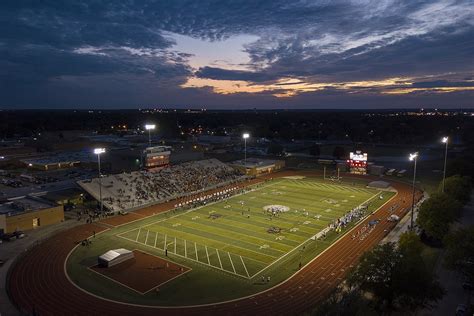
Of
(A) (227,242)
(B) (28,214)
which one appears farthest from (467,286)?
(B) (28,214)

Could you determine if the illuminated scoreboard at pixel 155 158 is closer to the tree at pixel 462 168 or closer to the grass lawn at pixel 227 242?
the grass lawn at pixel 227 242

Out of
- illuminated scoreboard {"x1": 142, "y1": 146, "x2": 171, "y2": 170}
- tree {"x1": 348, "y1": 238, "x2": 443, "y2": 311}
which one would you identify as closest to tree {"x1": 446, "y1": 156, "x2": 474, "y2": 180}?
tree {"x1": 348, "y1": 238, "x2": 443, "y2": 311}

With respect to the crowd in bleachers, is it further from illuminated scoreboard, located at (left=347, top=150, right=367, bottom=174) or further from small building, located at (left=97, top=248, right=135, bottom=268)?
illuminated scoreboard, located at (left=347, top=150, right=367, bottom=174)

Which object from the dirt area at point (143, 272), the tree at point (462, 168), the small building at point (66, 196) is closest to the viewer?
the dirt area at point (143, 272)

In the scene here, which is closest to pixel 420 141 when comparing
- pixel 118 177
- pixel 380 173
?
pixel 380 173

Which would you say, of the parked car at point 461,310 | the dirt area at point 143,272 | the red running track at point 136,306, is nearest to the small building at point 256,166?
the red running track at point 136,306

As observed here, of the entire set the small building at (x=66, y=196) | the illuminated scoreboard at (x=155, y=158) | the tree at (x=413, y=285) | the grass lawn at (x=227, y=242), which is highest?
the illuminated scoreboard at (x=155, y=158)

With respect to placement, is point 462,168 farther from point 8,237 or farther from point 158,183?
point 8,237
